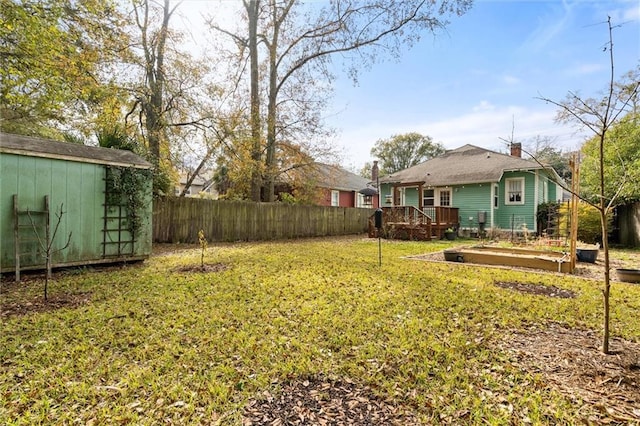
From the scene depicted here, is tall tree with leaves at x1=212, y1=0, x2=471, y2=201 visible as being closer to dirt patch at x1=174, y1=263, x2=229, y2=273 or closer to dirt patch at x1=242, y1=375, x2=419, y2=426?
dirt patch at x1=174, y1=263, x2=229, y2=273

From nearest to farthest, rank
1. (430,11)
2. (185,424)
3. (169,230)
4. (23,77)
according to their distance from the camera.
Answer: (185,424), (23,77), (169,230), (430,11)

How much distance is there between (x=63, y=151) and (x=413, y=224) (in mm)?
12378

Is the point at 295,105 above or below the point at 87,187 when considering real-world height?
above

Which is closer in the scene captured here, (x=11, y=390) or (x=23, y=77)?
(x=11, y=390)

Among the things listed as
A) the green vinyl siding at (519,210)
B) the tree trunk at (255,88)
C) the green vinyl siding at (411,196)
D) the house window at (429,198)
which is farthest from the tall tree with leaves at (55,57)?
the green vinyl siding at (519,210)

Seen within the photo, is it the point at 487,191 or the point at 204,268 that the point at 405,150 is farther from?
the point at 204,268

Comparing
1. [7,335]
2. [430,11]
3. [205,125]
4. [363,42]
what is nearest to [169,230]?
[205,125]

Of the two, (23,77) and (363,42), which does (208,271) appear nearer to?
(23,77)

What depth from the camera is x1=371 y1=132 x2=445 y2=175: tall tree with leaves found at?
3738cm

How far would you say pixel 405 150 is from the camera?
3794 centimetres

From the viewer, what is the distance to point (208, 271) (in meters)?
6.35

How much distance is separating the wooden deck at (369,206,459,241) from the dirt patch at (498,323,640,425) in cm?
1026

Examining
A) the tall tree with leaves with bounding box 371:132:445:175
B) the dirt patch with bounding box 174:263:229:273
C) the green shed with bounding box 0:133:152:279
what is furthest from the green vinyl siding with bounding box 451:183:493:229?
the tall tree with leaves with bounding box 371:132:445:175

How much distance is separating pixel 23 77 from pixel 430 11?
1542 centimetres
